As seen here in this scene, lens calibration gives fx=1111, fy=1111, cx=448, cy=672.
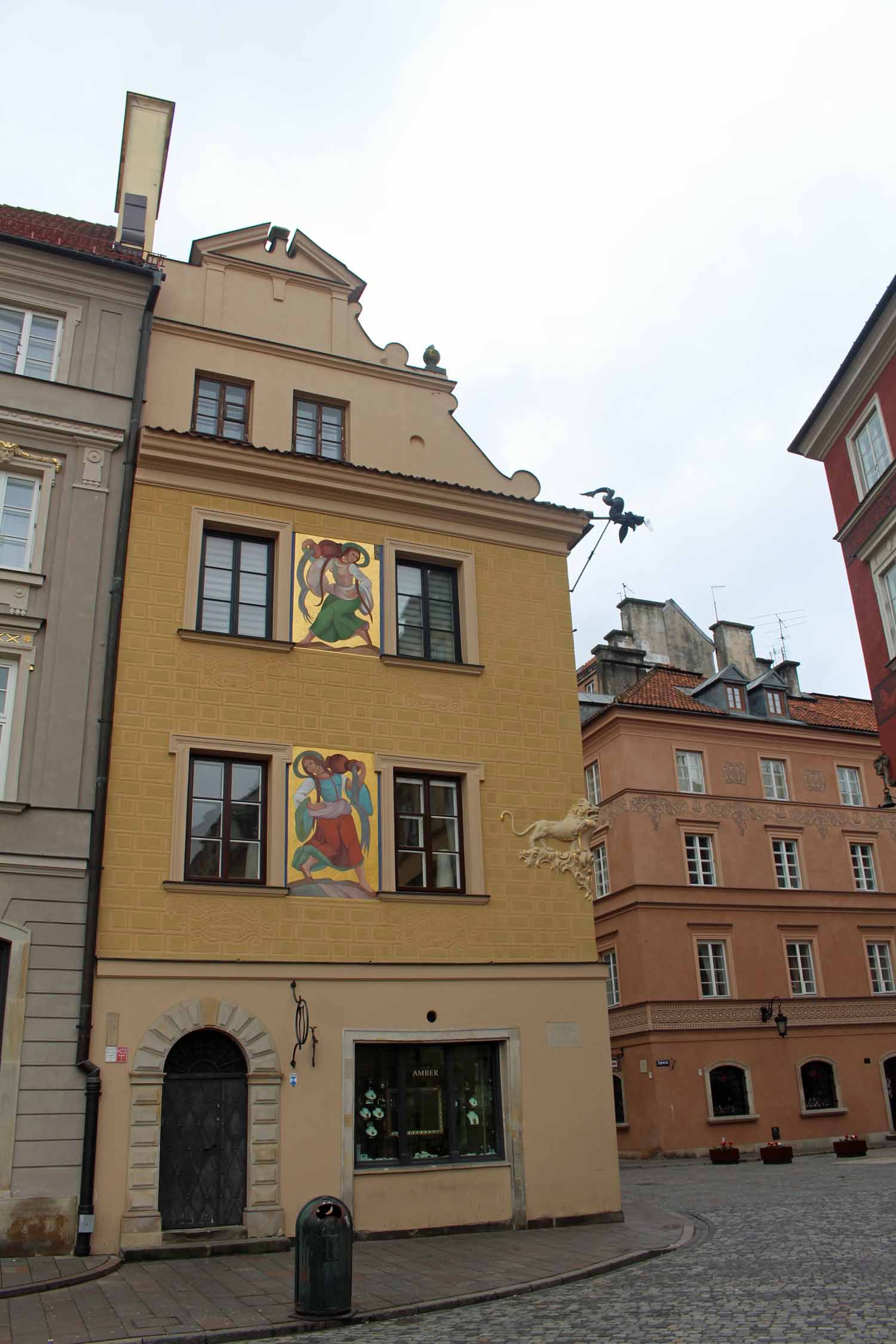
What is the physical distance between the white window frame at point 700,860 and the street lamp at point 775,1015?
12.0 ft

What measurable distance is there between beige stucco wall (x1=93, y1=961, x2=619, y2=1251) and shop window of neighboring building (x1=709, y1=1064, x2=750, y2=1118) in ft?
56.4

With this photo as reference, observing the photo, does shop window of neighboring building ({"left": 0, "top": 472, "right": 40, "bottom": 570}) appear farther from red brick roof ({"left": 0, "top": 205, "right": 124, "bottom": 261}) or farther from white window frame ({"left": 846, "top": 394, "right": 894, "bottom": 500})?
white window frame ({"left": 846, "top": 394, "right": 894, "bottom": 500})

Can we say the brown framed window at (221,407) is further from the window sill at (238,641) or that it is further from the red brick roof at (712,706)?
the red brick roof at (712,706)

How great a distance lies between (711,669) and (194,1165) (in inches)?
1452

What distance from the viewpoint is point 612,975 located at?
33.8 meters

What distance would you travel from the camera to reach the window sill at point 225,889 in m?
13.9

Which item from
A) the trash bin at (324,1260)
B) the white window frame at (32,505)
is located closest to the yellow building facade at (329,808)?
the white window frame at (32,505)

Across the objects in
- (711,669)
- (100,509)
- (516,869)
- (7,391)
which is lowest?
(516,869)

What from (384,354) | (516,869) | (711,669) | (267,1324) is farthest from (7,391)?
(711,669)

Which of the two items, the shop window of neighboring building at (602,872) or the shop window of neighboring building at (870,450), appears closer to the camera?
the shop window of neighboring building at (870,450)

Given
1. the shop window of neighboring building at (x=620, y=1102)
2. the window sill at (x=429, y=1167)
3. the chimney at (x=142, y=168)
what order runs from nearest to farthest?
the window sill at (x=429, y=1167) → the chimney at (x=142, y=168) → the shop window of neighboring building at (x=620, y=1102)

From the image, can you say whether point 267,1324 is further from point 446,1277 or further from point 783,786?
point 783,786

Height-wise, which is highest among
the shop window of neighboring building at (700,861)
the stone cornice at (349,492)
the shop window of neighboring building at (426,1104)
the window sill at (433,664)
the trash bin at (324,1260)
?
the stone cornice at (349,492)

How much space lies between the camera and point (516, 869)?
16094 millimetres
